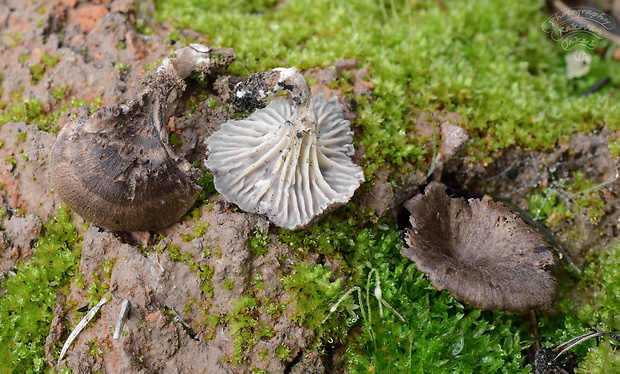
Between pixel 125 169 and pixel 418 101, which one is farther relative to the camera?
pixel 418 101

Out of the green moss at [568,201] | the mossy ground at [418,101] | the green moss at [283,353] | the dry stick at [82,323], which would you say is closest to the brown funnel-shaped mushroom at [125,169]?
the dry stick at [82,323]

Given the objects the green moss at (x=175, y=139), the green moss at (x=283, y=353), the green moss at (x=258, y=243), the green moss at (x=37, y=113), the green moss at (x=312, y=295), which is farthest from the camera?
the green moss at (x=37, y=113)

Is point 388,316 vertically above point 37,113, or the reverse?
point 37,113

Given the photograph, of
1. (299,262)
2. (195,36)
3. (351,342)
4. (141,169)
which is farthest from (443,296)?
(195,36)

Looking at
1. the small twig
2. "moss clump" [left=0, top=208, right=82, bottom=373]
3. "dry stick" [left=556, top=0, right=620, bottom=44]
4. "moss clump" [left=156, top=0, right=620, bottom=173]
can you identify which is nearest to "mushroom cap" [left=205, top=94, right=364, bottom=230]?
"moss clump" [left=156, top=0, right=620, bottom=173]

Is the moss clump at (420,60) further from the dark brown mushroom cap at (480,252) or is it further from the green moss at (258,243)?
the green moss at (258,243)

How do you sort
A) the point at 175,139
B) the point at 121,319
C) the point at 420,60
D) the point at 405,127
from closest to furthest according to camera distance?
the point at 121,319, the point at 175,139, the point at 405,127, the point at 420,60

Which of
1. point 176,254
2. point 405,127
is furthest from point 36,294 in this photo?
point 405,127

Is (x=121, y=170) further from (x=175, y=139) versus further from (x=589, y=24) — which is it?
(x=589, y=24)
